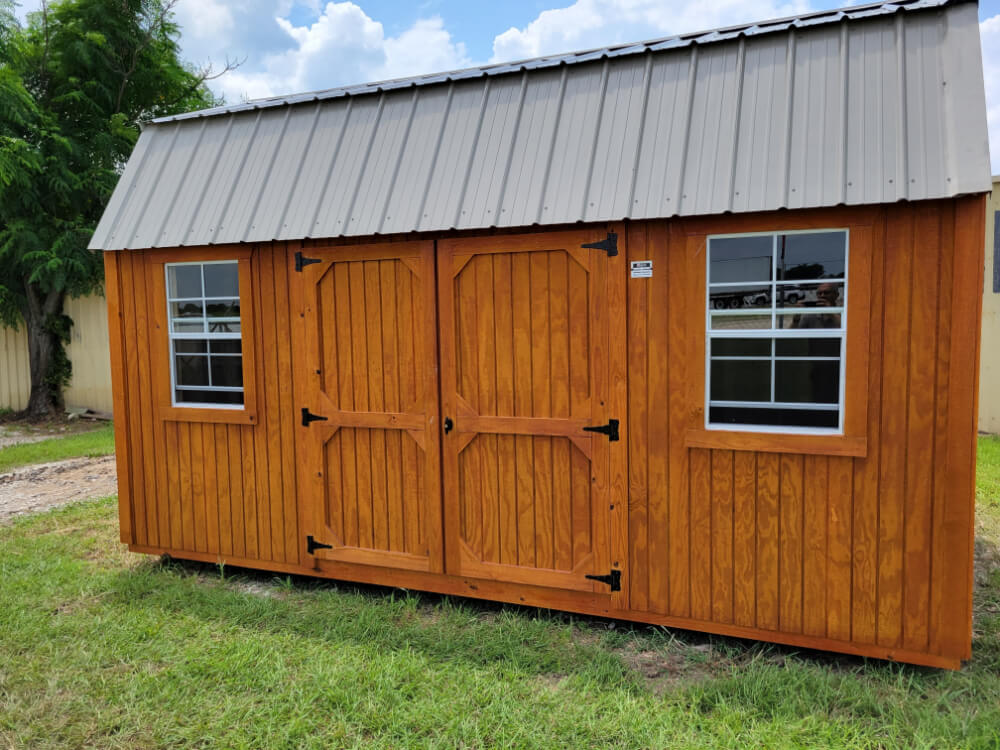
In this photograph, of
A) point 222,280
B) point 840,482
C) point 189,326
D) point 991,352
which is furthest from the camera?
point 991,352

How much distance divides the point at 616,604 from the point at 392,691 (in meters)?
1.26

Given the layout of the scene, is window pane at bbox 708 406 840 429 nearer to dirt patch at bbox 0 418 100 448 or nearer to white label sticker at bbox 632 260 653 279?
white label sticker at bbox 632 260 653 279

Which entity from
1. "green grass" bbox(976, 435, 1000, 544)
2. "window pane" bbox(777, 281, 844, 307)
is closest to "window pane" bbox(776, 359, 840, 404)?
"window pane" bbox(777, 281, 844, 307)

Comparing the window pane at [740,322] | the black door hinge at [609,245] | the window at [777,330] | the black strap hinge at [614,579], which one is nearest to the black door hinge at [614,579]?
the black strap hinge at [614,579]

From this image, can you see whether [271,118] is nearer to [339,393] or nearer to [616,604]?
[339,393]

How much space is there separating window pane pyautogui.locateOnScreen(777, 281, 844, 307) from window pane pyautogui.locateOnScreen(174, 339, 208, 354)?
354 centimetres

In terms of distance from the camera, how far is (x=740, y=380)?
3.57 metres

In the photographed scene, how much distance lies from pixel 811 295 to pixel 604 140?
132 cm

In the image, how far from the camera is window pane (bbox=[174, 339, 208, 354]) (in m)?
4.75

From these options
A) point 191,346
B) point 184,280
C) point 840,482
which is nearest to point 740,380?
point 840,482

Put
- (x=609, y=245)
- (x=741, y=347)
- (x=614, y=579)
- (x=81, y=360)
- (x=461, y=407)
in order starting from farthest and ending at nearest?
(x=81, y=360) → (x=461, y=407) → (x=614, y=579) → (x=609, y=245) → (x=741, y=347)

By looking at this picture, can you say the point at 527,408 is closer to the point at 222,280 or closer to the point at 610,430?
the point at 610,430

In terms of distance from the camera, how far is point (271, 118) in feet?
15.7

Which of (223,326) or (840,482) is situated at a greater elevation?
(223,326)
